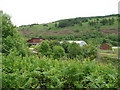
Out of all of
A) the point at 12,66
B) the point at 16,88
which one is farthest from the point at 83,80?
the point at 12,66

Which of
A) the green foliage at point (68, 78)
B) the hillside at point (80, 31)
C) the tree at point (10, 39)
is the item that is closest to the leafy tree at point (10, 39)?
the tree at point (10, 39)

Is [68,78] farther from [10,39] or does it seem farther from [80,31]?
[80,31]

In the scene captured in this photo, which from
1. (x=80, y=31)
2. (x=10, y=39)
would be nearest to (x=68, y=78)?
(x=10, y=39)

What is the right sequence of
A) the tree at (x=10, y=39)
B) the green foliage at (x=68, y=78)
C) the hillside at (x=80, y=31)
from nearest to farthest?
the green foliage at (x=68, y=78) < the tree at (x=10, y=39) < the hillside at (x=80, y=31)

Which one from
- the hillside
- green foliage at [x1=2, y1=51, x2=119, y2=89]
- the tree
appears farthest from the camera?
the hillside

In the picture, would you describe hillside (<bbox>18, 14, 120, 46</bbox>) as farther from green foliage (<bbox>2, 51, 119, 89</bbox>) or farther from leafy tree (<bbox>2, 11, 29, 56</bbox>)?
green foliage (<bbox>2, 51, 119, 89</bbox>)

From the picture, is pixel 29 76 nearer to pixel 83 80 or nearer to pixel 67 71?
pixel 67 71

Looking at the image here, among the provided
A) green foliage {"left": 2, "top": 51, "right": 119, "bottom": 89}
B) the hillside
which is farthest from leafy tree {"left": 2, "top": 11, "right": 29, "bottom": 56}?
the hillside

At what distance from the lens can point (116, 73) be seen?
86.4 inches

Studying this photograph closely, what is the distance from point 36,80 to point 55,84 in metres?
0.26

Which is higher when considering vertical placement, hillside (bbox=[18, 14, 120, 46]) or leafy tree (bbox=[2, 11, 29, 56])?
leafy tree (bbox=[2, 11, 29, 56])

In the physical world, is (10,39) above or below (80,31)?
above

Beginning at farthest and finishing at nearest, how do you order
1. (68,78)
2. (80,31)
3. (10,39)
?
(80,31)
(10,39)
(68,78)

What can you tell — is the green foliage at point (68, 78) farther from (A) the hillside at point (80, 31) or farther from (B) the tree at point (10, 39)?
(A) the hillside at point (80, 31)
